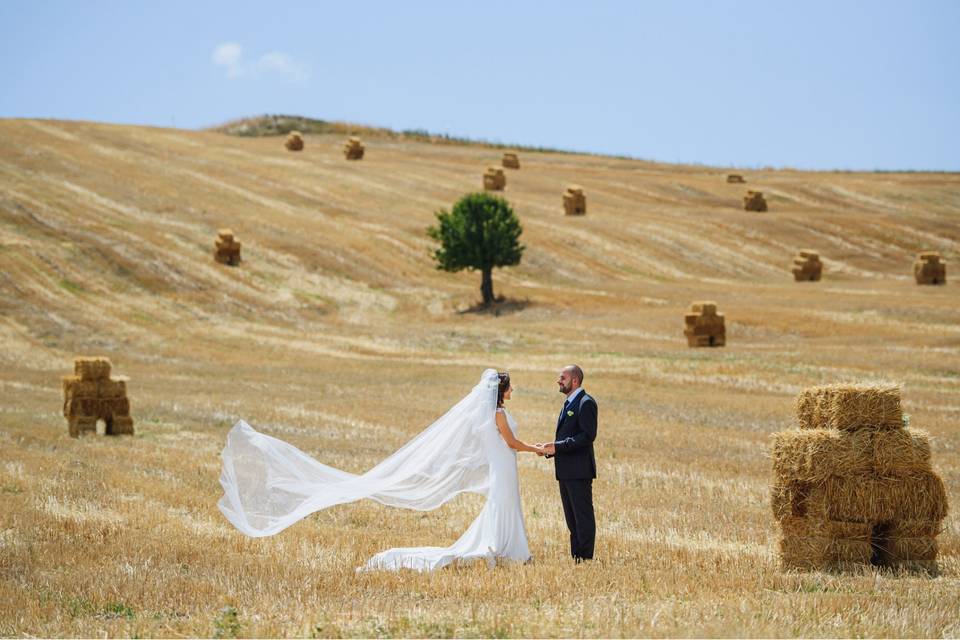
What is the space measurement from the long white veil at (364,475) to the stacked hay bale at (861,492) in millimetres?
3188

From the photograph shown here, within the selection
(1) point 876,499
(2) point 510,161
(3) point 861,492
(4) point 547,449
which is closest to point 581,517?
(4) point 547,449

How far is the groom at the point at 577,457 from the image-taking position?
36.9 ft

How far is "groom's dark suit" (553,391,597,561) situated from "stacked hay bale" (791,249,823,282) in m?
45.1

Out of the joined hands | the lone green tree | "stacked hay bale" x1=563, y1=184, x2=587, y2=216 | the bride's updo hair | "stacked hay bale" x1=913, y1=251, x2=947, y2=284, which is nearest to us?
the joined hands

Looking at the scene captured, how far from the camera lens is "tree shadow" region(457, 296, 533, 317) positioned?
4775 cm

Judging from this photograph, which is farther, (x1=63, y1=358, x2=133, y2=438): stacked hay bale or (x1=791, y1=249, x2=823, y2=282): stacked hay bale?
(x1=791, y1=249, x2=823, y2=282): stacked hay bale

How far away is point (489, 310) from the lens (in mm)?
48375

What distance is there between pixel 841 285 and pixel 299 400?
31.5m

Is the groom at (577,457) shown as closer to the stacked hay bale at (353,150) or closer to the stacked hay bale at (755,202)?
the stacked hay bale at (755,202)

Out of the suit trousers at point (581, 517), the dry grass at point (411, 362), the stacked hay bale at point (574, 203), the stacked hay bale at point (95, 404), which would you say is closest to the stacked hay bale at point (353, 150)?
the dry grass at point (411, 362)

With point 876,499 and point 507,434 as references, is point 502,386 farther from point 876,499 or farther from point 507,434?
point 876,499

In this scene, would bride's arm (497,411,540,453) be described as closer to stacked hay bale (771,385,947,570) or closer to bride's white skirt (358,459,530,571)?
bride's white skirt (358,459,530,571)

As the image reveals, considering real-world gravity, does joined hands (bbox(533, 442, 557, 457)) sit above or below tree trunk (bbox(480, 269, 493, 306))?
below

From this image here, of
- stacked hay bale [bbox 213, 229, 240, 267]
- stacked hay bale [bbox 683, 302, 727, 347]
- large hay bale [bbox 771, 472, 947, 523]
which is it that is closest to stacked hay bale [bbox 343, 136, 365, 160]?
stacked hay bale [bbox 213, 229, 240, 267]
